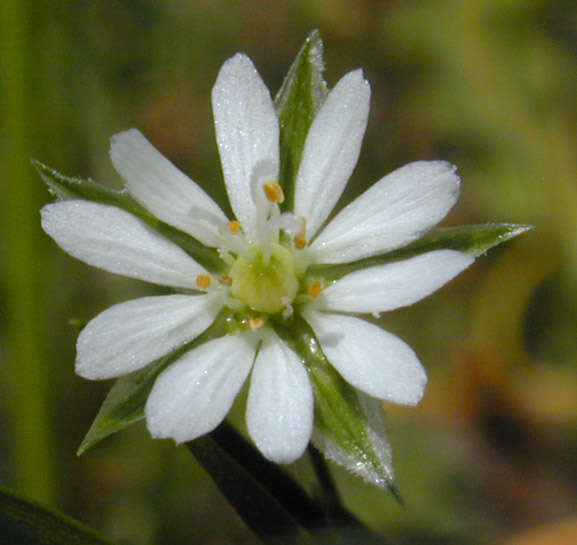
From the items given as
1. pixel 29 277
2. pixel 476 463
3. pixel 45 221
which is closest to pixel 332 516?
pixel 45 221

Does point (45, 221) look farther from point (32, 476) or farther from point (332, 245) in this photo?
point (32, 476)

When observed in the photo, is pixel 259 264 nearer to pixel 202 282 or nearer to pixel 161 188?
pixel 202 282

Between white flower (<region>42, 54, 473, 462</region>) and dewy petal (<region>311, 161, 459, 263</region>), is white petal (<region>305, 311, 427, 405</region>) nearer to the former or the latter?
white flower (<region>42, 54, 473, 462</region>)

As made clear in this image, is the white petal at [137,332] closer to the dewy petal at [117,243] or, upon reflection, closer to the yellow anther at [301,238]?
the dewy petal at [117,243]

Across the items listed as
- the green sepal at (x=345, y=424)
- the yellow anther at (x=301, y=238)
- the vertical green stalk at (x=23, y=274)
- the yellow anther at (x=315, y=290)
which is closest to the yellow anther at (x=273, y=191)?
the yellow anther at (x=301, y=238)

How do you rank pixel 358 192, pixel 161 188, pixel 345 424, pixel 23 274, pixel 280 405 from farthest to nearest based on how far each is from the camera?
1. pixel 358 192
2. pixel 23 274
3. pixel 161 188
4. pixel 345 424
5. pixel 280 405

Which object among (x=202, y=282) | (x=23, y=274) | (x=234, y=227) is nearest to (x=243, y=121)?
(x=234, y=227)

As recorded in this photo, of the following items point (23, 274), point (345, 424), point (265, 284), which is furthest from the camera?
point (23, 274)
